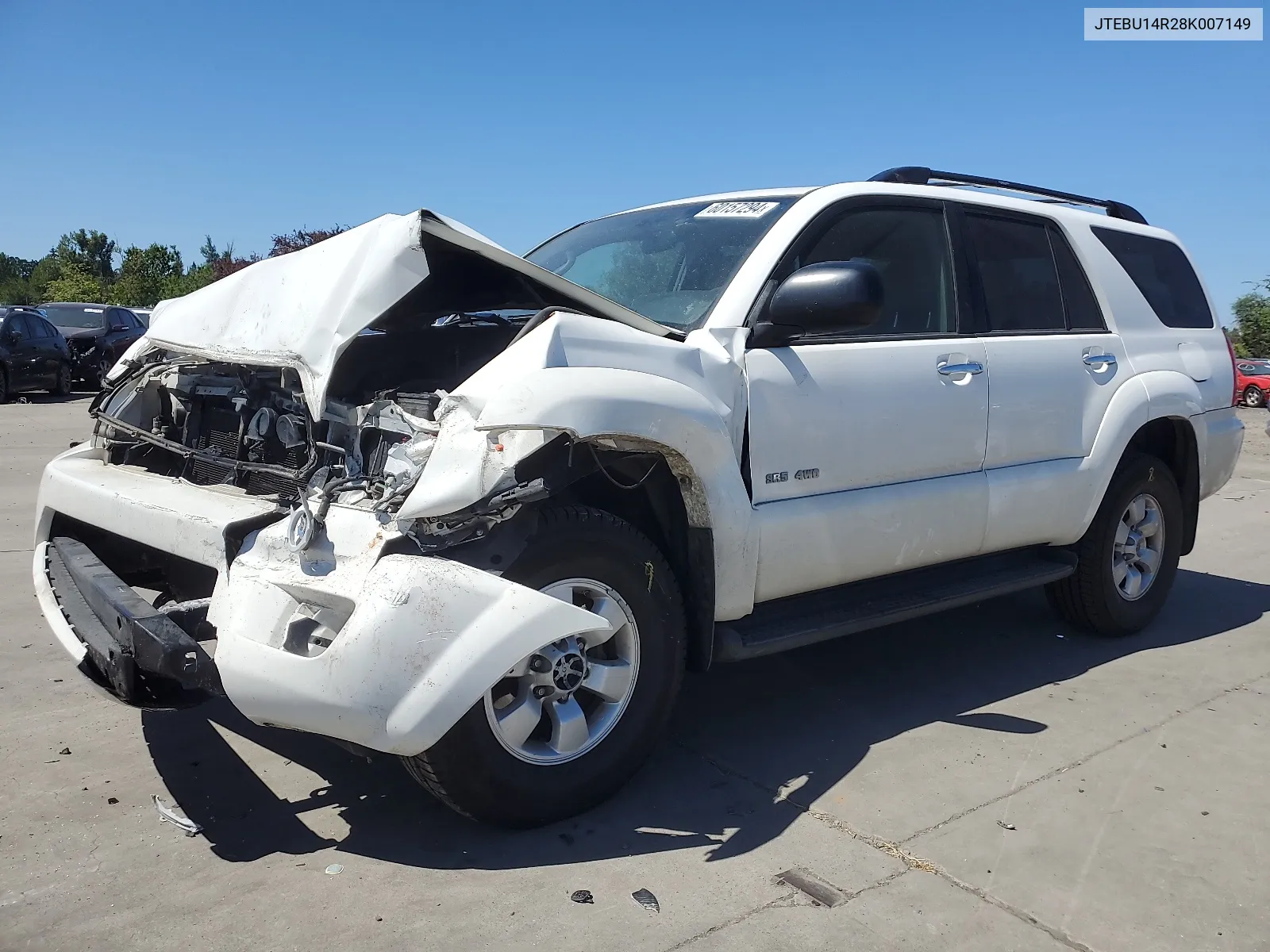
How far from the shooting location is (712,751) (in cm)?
365

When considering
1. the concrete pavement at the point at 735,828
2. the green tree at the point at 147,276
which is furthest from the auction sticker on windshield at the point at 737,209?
the green tree at the point at 147,276

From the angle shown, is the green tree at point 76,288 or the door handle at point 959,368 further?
the green tree at point 76,288

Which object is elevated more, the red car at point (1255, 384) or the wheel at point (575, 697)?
the wheel at point (575, 697)

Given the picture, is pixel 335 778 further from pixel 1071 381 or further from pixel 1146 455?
pixel 1146 455

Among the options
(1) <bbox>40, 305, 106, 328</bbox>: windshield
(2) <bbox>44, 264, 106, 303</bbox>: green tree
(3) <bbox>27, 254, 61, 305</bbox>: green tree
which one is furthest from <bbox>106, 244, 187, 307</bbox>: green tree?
(1) <bbox>40, 305, 106, 328</bbox>: windshield

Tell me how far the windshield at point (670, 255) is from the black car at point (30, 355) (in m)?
15.3

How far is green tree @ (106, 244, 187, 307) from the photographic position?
45750mm

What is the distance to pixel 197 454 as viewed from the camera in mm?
3561

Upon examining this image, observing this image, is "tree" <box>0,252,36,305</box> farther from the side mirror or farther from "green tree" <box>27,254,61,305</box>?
the side mirror

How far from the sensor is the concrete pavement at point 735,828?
258cm

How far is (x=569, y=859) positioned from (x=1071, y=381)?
309cm

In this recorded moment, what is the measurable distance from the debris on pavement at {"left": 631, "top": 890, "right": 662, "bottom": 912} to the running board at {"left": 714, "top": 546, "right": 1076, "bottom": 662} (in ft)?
2.85

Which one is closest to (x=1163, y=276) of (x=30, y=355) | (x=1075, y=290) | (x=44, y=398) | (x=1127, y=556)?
(x=1075, y=290)

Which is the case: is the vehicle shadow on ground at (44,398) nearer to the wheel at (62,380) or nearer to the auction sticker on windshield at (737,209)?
the wheel at (62,380)
